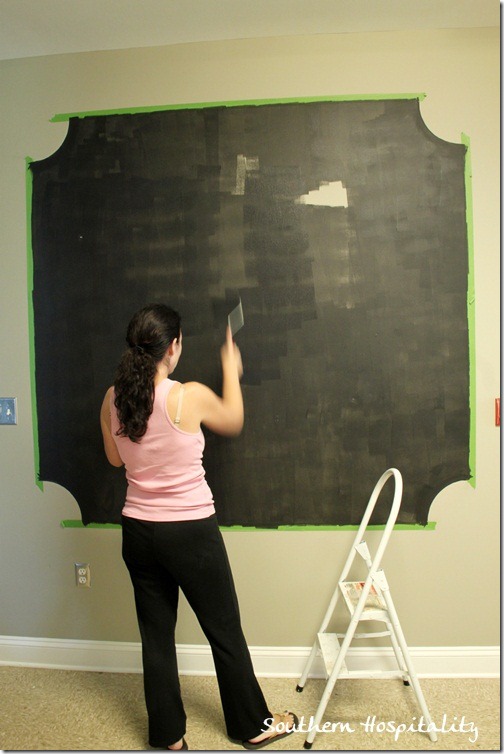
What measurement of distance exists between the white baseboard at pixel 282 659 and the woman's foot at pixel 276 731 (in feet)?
0.94

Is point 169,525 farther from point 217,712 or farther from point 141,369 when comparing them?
point 217,712

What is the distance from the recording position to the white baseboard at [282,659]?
2104 millimetres

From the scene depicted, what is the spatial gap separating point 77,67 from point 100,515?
1.94 meters

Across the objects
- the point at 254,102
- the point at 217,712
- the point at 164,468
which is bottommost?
the point at 217,712

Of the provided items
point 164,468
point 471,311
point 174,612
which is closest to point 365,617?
point 174,612

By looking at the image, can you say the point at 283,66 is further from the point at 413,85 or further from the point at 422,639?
the point at 422,639

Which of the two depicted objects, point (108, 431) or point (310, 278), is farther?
point (310, 278)

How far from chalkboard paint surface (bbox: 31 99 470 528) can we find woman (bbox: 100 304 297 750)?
1.51 ft

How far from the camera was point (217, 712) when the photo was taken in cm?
192

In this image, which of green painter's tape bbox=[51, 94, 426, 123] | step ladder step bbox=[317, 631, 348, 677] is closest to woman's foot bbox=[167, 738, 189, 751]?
step ladder step bbox=[317, 631, 348, 677]

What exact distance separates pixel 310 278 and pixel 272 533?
1.08 metres

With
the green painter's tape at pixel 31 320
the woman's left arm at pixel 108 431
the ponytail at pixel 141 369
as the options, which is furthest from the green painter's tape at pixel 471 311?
the green painter's tape at pixel 31 320

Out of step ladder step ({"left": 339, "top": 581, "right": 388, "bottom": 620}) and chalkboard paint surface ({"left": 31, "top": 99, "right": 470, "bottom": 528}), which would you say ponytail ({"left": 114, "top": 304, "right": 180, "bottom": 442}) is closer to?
chalkboard paint surface ({"left": 31, "top": 99, "right": 470, "bottom": 528})

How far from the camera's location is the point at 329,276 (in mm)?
2084
